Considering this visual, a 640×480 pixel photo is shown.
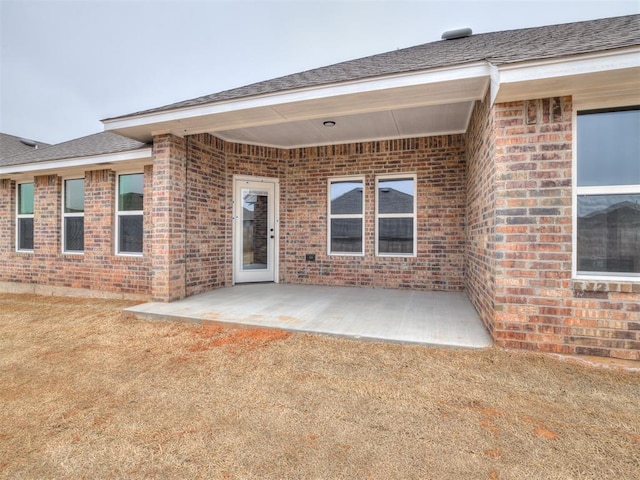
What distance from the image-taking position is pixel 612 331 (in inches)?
105

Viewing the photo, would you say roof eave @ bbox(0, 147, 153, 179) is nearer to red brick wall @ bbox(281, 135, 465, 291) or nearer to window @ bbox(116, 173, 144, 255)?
window @ bbox(116, 173, 144, 255)

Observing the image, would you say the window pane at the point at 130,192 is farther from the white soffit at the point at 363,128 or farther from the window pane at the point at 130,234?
the white soffit at the point at 363,128

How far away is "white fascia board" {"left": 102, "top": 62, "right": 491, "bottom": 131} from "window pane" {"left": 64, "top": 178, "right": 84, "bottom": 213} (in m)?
2.66

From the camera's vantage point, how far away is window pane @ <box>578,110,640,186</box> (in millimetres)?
2740

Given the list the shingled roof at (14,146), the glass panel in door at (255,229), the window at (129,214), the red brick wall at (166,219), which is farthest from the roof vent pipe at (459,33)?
the shingled roof at (14,146)

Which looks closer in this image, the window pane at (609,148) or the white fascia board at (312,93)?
the window pane at (609,148)

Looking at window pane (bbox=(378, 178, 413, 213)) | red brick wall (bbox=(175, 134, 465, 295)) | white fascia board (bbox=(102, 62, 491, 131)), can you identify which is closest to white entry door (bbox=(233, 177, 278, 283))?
red brick wall (bbox=(175, 134, 465, 295))

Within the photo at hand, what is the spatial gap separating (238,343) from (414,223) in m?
4.11

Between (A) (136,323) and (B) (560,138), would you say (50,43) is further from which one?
(B) (560,138)

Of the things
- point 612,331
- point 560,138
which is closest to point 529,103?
point 560,138

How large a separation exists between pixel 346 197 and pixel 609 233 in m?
4.31

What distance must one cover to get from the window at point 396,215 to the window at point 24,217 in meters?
8.30

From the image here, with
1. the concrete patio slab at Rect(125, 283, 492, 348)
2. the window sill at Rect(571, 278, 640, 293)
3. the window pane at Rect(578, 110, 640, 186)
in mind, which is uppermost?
the window pane at Rect(578, 110, 640, 186)

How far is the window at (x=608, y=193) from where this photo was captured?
2.74m
